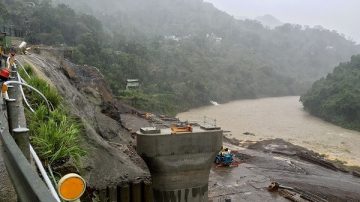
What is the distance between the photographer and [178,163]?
16844 millimetres

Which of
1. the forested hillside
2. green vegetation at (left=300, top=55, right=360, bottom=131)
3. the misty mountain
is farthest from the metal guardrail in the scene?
the misty mountain

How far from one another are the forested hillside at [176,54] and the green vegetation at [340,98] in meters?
22.7

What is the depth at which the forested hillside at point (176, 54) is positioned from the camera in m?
60.0

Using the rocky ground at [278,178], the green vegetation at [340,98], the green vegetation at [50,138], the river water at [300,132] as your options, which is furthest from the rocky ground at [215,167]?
the green vegetation at [340,98]

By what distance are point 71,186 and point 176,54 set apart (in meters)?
93.2

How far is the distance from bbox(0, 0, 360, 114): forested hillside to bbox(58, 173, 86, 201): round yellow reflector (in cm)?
4908

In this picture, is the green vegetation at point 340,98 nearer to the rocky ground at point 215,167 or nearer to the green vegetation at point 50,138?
the rocky ground at point 215,167

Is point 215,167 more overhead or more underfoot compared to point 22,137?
more underfoot

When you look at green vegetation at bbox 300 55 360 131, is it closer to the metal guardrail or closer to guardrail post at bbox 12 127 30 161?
guardrail post at bbox 12 127 30 161

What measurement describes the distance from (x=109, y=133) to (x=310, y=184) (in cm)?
1386

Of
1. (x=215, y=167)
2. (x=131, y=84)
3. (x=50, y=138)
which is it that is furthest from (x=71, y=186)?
(x=131, y=84)

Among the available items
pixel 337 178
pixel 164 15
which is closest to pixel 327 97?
pixel 337 178

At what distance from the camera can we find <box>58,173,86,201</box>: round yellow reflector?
2.76m

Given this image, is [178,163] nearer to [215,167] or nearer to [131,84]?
[215,167]
